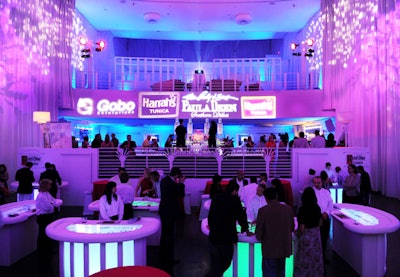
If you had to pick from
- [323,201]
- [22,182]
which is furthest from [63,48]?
[323,201]

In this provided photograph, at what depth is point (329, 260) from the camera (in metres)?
5.39

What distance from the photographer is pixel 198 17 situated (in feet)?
55.6

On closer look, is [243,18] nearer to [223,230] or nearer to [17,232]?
[17,232]

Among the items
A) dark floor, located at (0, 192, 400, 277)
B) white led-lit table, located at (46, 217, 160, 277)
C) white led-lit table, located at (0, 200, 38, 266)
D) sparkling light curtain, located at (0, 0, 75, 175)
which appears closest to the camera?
white led-lit table, located at (46, 217, 160, 277)

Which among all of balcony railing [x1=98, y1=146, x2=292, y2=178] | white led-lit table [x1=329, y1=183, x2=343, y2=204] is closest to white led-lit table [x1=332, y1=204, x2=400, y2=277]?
white led-lit table [x1=329, y1=183, x2=343, y2=204]

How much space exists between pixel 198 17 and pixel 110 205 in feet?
44.4

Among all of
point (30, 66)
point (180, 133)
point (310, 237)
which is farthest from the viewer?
point (30, 66)

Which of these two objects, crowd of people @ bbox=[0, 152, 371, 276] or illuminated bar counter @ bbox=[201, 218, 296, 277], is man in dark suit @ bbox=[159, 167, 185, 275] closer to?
crowd of people @ bbox=[0, 152, 371, 276]

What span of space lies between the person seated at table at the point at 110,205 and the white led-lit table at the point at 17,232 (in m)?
1.28

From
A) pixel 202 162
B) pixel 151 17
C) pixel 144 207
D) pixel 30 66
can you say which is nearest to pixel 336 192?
pixel 202 162

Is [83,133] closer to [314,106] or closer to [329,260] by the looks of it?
[314,106]

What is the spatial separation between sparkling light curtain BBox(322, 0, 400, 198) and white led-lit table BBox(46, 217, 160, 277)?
8646mm

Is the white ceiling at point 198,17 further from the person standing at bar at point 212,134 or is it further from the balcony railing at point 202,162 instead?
the balcony railing at point 202,162

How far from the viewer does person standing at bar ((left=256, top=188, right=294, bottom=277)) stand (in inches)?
148
